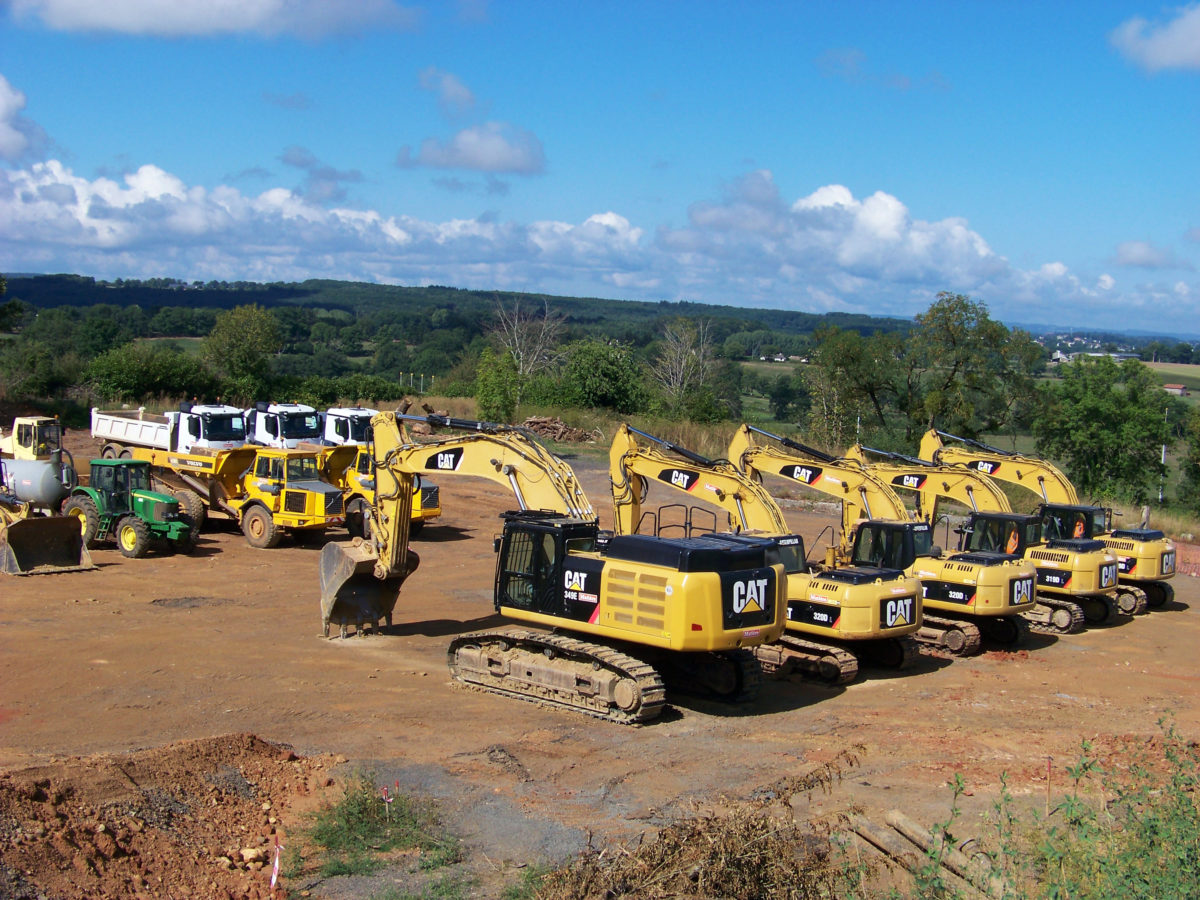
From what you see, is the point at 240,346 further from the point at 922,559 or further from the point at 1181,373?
the point at 1181,373

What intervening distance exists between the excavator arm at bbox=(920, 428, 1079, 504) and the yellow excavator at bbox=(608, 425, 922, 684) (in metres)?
7.17

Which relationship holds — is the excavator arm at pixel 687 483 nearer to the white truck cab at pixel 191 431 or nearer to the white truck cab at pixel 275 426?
the white truck cab at pixel 191 431

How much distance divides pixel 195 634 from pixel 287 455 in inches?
322

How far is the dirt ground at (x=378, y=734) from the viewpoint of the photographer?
8.53 metres

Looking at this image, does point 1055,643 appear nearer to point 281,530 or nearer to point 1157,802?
point 1157,802

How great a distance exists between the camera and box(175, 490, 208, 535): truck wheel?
941 inches

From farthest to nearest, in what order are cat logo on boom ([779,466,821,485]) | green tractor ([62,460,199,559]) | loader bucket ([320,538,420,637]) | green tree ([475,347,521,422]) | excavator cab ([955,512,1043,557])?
green tree ([475,347,521,422])
green tractor ([62,460,199,559])
excavator cab ([955,512,1043,557])
cat logo on boom ([779,466,821,485])
loader bucket ([320,538,420,637])

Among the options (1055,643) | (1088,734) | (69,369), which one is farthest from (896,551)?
(69,369)

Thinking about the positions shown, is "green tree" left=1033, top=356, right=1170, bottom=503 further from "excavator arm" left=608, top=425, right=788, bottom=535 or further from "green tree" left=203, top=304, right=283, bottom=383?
"green tree" left=203, top=304, right=283, bottom=383

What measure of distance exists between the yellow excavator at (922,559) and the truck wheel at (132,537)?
1211 centimetres

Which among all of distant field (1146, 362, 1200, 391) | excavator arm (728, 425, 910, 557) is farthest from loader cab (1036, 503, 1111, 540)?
distant field (1146, 362, 1200, 391)

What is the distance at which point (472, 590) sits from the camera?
21094 mm

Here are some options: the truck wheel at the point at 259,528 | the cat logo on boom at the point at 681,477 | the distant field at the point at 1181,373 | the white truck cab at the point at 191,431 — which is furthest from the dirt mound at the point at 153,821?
the distant field at the point at 1181,373

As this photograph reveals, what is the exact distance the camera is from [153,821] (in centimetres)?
875
